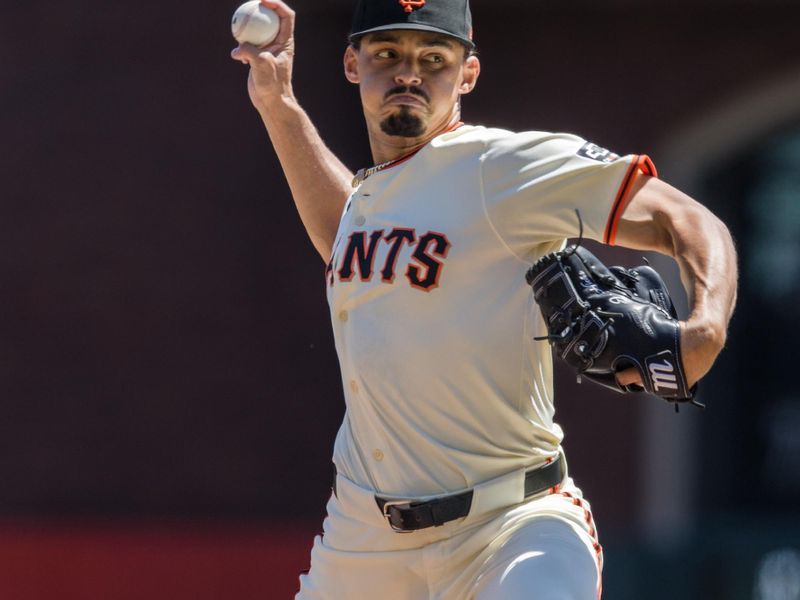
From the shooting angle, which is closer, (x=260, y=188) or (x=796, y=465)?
(x=260, y=188)

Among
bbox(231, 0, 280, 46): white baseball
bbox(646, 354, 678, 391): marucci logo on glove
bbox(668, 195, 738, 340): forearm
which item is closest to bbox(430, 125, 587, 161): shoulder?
bbox(668, 195, 738, 340): forearm

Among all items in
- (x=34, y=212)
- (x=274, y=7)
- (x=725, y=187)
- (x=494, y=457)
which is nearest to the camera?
(x=494, y=457)

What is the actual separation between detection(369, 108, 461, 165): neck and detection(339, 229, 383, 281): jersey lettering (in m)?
0.29

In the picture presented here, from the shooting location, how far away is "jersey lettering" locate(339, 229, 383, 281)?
3.63 m

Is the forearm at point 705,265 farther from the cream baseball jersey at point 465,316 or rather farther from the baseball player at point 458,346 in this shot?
the cream baseball jersey at point 465,316

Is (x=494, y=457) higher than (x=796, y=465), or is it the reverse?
(x=494, y=457)

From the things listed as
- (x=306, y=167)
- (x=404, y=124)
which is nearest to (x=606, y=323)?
(x=404, y=124)

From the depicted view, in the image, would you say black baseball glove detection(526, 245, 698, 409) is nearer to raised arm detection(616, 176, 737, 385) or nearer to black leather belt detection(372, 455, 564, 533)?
raised arm detection(616, 176, 737, 385)

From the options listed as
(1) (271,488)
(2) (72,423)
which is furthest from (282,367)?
(2) (72,423)

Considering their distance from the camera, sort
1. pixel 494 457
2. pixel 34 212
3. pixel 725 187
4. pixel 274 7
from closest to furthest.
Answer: pixel 494 457
pixel 274 7
pixel 34 212
pixel 725 187

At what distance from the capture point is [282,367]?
8.15 m

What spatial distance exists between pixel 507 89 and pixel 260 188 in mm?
1559

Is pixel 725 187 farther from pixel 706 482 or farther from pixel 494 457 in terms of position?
pixel 494 457

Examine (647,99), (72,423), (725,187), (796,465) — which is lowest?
(796,465)
